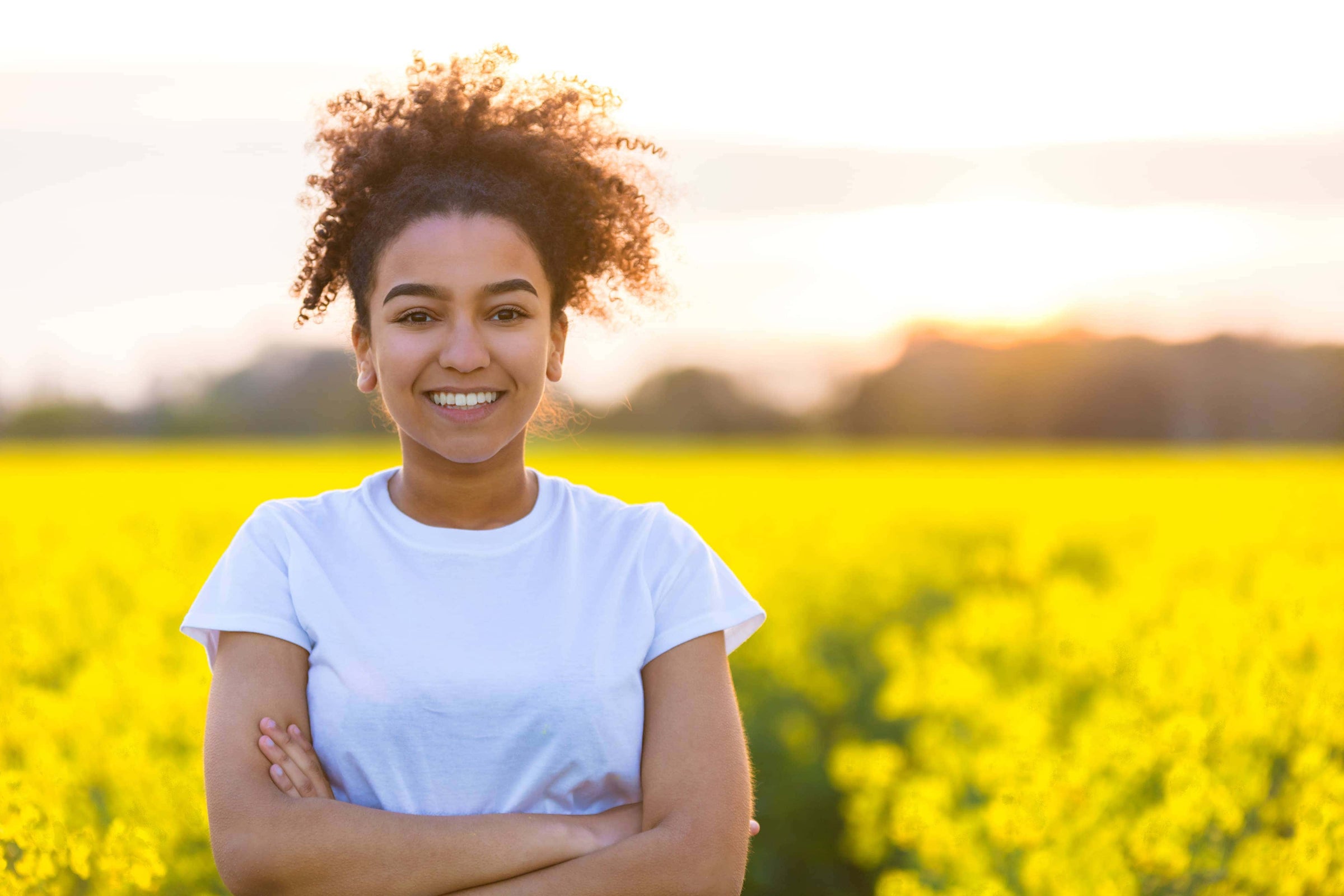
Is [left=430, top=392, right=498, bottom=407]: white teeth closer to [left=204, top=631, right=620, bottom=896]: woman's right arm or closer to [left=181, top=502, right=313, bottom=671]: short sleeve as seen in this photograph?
[left=181, top=502, right=313, bottom=671]: short sleeve

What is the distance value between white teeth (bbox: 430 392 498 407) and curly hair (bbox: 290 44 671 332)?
0.26 metres

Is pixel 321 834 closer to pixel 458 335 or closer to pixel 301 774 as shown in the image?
pixel 301 774

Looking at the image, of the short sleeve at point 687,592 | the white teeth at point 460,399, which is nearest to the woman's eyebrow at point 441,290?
the white teeth at point 460,399

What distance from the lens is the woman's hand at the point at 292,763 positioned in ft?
5.84

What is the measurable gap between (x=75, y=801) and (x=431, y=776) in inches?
79.0

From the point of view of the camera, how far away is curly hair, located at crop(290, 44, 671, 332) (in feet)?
6.59

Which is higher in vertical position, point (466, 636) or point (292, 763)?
point (466, 636)

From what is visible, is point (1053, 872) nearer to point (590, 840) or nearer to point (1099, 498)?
point (590, 840)

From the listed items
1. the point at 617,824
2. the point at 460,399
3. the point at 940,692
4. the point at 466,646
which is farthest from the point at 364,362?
the point at 940,692

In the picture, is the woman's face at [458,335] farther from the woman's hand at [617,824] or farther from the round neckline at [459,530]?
the woman's hand at [617,824]

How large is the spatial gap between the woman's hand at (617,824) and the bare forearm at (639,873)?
3cm

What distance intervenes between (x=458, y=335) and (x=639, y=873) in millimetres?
857

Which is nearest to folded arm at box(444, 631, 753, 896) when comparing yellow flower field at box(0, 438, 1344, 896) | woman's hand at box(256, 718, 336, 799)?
woman's hand at box(256, 718, 336, 799)

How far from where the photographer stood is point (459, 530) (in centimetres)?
195
